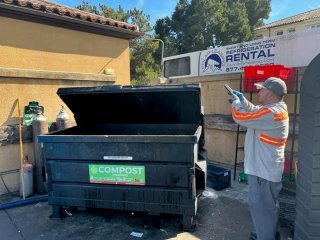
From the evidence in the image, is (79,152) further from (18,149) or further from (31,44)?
(31,44)

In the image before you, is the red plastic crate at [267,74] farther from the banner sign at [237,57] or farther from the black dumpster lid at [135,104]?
the black dumpster lid at [135,104]

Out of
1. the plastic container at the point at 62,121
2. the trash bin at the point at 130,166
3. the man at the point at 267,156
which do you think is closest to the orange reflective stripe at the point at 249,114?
the man at the point at 267,156

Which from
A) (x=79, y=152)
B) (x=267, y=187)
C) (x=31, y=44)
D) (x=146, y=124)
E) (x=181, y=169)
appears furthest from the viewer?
(x=31, y=44)

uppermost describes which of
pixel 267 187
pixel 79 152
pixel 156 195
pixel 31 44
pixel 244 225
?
pixel 31 44

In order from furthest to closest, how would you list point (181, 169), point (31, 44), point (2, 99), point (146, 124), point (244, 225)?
point (31, 44) → point (2, 99) → point (146, 124) → point (244, 225) → point (181, 169)

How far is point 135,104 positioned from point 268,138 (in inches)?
76.7

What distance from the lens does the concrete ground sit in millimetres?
3229

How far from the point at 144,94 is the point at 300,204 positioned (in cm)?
229

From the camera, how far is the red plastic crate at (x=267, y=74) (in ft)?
14.7

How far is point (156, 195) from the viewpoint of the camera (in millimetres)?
3121

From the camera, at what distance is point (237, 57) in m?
6.06

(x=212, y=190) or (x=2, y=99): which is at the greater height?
(x=2, y=99)

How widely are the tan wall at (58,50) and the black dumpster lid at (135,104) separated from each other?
167 cm

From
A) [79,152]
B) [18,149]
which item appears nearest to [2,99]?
[18,149]
